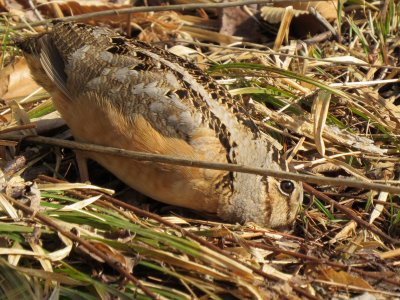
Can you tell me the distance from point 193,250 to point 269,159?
1.07 metres

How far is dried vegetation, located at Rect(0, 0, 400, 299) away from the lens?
3.91m

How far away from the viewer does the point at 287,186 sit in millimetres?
4691

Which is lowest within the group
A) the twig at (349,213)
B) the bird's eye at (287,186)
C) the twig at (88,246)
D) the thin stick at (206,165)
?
the twig at (349,213)

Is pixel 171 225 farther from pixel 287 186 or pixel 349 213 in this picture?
pixel 349 213

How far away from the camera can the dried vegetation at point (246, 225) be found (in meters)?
3.91

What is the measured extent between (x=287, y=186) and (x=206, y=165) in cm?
94

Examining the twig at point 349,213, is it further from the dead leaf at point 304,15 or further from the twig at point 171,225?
the dead leaf at point 304,15

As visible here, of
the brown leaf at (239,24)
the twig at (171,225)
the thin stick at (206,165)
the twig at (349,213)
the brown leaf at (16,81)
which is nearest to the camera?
the thin stick at (206,165)

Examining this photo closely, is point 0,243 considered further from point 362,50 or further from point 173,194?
point 362,50

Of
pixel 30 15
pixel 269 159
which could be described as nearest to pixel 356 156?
pixel 269 159

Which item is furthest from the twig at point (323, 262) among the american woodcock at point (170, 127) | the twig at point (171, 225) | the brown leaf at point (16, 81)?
the brown leaf at point (16, 81)

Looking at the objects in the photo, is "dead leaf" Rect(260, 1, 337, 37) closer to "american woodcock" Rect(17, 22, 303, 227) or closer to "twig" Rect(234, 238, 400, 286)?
"american woodcock" Rect(17, 22, 303, 227)

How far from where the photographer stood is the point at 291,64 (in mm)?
5988

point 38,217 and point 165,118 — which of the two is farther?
point 165,118
